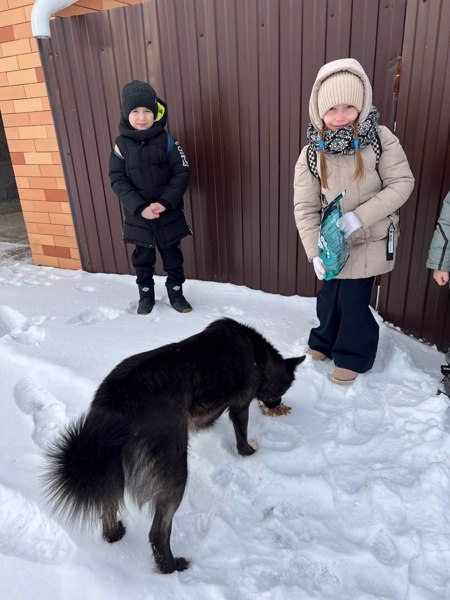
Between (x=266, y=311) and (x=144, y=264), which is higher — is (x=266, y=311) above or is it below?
below

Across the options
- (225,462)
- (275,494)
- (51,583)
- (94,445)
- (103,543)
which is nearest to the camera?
(94,445)

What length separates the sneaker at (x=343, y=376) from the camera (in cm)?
284

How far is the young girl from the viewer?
229 centimetres

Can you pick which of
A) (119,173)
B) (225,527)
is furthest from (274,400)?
(119,173)

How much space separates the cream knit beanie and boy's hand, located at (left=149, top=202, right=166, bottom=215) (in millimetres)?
1589

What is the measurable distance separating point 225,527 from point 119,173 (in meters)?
2.71

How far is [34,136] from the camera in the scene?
15.2 feet

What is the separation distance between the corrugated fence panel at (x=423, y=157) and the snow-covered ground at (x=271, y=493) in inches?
11.7

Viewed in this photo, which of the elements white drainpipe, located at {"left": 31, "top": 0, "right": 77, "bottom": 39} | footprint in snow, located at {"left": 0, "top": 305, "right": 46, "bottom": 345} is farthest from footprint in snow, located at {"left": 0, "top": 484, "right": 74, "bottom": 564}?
white drainpipe, located at {"left": 31, "top": 0, "right": 77, "bottom": 39}

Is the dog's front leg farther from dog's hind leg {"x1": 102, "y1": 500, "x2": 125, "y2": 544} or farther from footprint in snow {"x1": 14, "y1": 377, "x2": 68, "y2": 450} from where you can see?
footprint in snow {"x1": 14, "y1": 377, "x2": 68, "y2": 450}

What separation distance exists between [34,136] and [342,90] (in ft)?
12.0

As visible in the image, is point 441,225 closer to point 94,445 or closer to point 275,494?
point 275,494

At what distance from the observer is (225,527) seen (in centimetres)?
190

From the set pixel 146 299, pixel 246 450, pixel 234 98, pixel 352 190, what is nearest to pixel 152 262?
pixel 146 299
